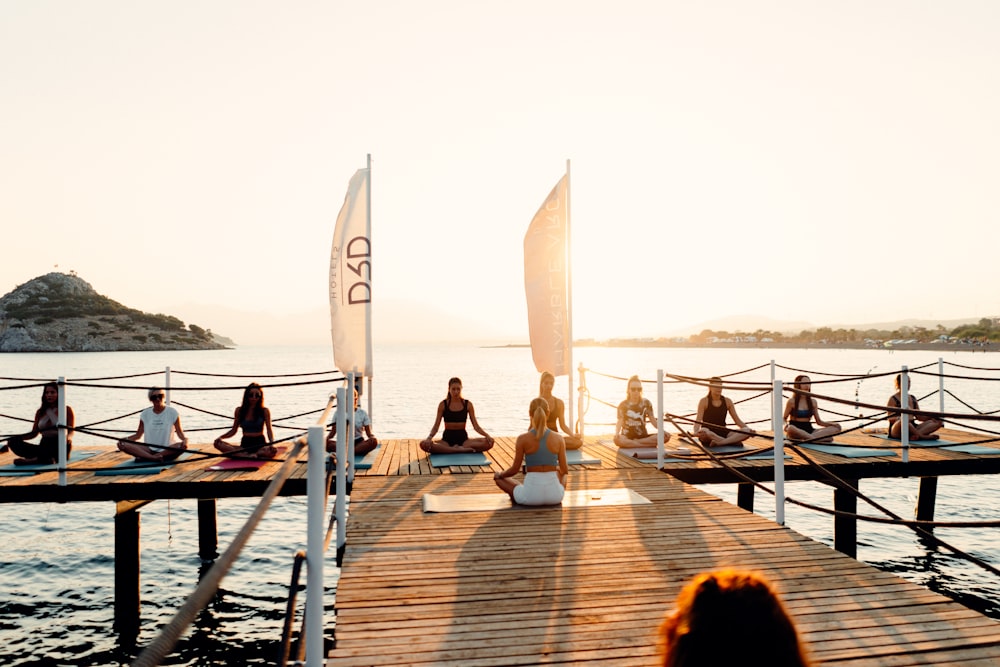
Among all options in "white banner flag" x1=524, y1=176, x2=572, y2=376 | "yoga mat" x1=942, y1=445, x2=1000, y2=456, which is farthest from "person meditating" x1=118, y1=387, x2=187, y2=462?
"yoga mat" x1=942, y1=445, x2=1000, y2=456

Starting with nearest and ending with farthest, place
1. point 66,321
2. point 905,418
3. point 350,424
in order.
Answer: point 350,424 < point 905,418 < point 66,321

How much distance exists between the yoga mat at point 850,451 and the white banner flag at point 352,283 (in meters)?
8.75

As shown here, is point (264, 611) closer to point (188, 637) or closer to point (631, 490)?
point (188, 637)

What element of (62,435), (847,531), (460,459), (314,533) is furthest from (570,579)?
(847,531)

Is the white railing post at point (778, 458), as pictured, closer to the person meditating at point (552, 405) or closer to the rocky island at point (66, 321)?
the person meditating at point (552, 405)

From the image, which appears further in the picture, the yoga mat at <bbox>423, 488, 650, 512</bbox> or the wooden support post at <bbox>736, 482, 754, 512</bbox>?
the wooden support post at <bbox>736, 482, 754, 512</bbox>

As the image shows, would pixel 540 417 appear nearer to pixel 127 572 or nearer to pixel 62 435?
pixel 62 435

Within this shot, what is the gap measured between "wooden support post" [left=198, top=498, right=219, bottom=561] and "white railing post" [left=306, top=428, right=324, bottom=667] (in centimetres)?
1208

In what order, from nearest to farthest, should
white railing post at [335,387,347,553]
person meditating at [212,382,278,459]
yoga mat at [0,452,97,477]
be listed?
white railing post at [335,387,347,553], yoga mat at [0,452,97,477], person meditating at [212,382,278,459]

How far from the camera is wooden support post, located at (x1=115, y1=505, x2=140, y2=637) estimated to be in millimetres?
11375

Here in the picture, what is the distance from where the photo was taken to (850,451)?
1269 cm

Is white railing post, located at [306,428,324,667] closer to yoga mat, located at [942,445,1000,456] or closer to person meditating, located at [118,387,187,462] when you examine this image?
person meditating, located at [118,387,187,462]

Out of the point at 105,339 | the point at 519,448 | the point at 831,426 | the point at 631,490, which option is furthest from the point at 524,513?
the point at 105,339

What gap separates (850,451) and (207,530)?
1314 centimetres
